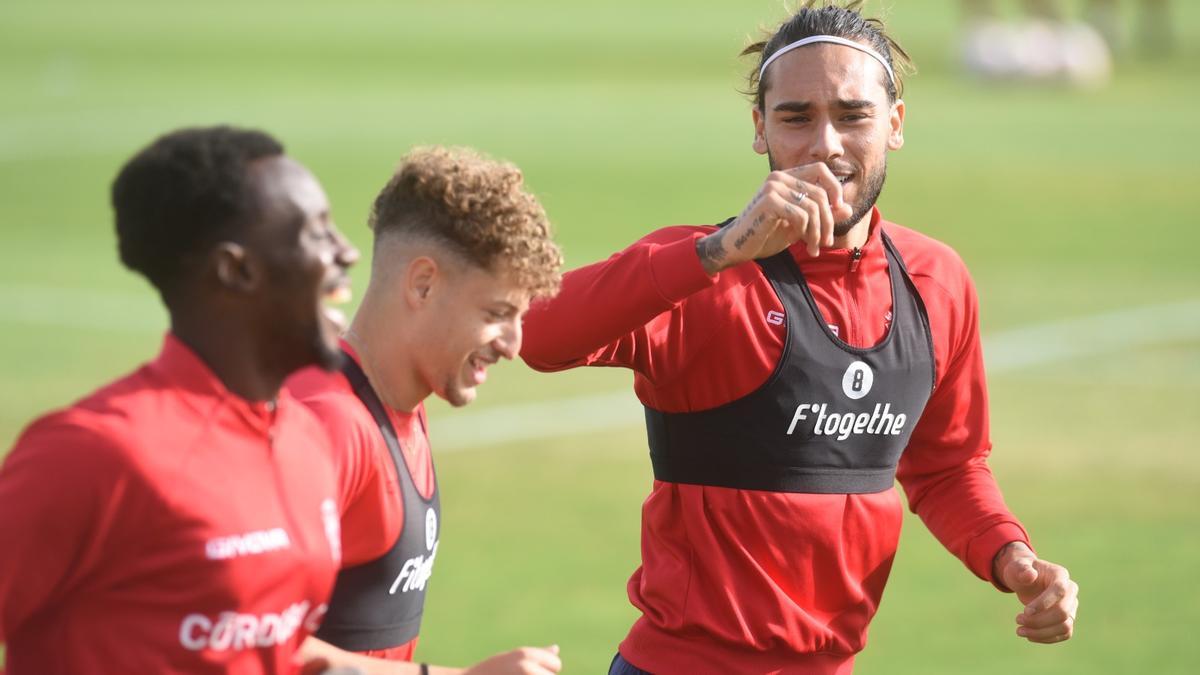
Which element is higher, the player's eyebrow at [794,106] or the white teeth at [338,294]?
the player's eyebrow at [794,106]

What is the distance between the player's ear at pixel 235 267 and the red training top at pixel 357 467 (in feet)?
1.57

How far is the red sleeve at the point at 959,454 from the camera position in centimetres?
525

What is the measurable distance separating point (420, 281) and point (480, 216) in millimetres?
199

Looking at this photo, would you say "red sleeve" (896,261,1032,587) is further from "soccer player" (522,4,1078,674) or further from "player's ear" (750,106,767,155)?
"player's ear" (750,106,767,155)

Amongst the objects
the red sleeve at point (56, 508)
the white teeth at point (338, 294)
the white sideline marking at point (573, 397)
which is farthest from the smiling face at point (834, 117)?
the white sideline marking at point (573, 397)

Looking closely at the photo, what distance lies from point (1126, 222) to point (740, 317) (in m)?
19.3

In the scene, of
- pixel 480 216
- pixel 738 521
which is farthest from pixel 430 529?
pixel 738 521

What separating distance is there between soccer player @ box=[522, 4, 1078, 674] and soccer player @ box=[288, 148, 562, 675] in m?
0.55

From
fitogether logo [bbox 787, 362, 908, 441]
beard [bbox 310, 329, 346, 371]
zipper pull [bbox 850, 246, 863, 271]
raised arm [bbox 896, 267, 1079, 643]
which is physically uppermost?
beard [bbox 310, 329, 346, 371]

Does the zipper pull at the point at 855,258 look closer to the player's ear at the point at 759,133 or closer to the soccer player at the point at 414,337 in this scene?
the player's ear at the point at 759,133

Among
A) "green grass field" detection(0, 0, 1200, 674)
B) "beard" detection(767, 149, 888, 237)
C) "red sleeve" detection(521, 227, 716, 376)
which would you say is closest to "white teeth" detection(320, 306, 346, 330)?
"red sleeve" detection(521, 227, 716, 376)

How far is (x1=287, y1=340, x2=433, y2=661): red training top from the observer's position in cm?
385

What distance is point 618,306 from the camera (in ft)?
14.6

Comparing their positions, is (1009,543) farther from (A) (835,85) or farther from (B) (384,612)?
(B) (384,612)
